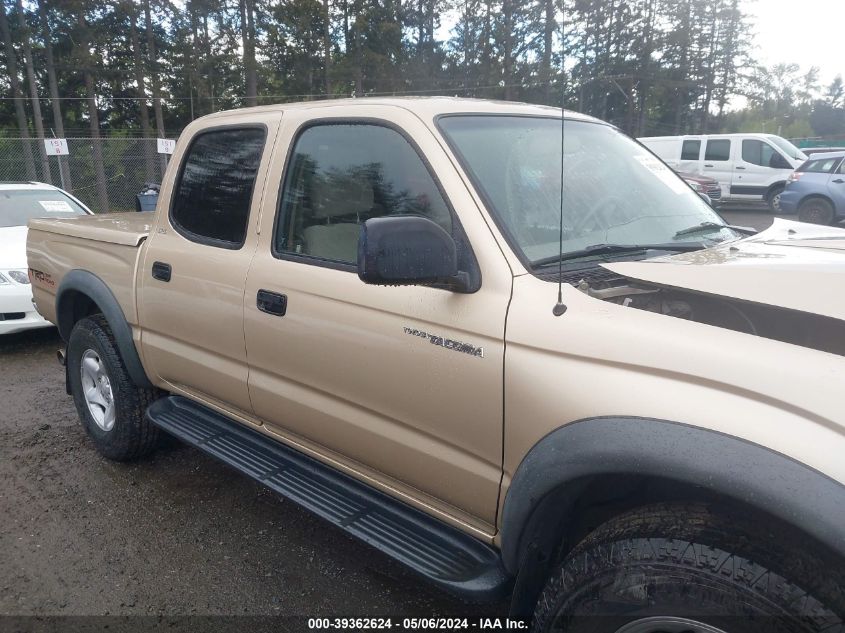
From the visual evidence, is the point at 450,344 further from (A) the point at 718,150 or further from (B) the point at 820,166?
(A) the point at 718,150

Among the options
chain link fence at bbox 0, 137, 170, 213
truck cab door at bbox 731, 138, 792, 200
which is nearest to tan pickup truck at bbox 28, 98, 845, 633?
chain link fence at bbox 0, 137, 170, 213

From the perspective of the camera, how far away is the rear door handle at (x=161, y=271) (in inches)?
128

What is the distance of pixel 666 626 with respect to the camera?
1605mm

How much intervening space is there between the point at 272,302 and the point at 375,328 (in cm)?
60

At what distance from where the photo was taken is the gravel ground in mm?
2756

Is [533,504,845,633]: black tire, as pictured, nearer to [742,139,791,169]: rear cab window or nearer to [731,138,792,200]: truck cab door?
[731,138,792,200]: truck cab door

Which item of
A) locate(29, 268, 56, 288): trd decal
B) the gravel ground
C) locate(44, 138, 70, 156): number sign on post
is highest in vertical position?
locate(44, 138, 70, 156): number sign on post

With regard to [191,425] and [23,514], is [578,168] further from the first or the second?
[23,514]

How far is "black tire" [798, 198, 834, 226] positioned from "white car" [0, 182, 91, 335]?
44.5ft

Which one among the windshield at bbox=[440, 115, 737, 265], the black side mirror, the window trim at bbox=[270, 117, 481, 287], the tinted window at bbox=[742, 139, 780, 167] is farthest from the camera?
the tinted window at bbox=[742, 139, 780, 167]

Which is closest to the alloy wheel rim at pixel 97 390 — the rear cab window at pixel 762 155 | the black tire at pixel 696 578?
the black tire at pixel 696 578

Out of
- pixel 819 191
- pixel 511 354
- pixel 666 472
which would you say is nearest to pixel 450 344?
pixel 511 354

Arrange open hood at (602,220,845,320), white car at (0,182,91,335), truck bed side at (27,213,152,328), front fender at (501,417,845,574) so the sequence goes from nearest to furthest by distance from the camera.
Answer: front fender at (501,417,845,574) < open hood at (602,220,845,320) < truck bed side at (27,213,152,328) < white car at (0,182,91,335)

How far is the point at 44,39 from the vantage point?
77.7ft
